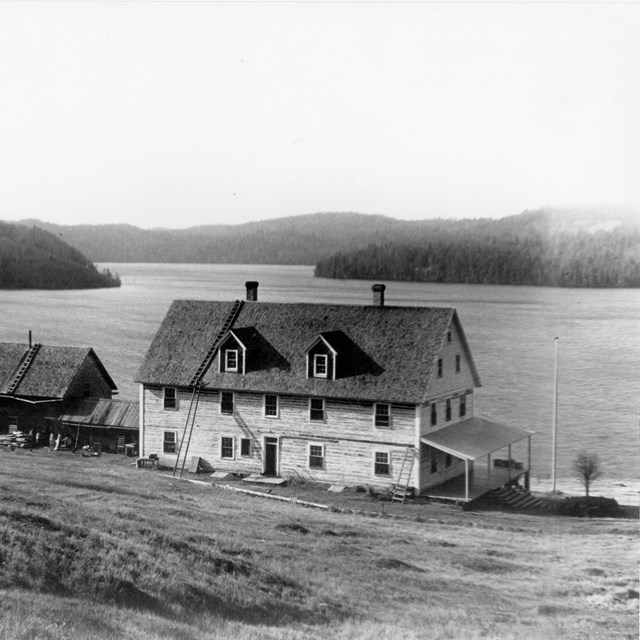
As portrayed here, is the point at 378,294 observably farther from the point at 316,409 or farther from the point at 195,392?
the point at 195,392

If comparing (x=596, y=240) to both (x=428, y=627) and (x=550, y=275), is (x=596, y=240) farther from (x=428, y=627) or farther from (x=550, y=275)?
(x=428, y=627)

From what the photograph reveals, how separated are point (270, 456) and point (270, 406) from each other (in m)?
2.18

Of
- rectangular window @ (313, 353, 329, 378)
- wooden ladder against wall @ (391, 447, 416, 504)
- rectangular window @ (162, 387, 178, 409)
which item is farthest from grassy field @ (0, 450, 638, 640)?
rectangular window @ (162, 387, 178, 409)

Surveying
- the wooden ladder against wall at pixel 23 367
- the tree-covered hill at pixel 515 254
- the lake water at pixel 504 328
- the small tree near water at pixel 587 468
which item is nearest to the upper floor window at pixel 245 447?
the lake water at pixel 504 328

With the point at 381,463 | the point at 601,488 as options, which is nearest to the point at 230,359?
the point at 381,463

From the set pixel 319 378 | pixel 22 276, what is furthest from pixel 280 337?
pixel 22 276

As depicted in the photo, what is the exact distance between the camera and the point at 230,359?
37312 mm

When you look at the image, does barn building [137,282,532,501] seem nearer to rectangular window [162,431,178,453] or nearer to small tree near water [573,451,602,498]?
rectangular window [162,431,178,453]

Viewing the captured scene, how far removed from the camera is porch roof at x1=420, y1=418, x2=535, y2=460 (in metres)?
33.4

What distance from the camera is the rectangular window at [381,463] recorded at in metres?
33.8

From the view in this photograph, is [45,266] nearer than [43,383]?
No

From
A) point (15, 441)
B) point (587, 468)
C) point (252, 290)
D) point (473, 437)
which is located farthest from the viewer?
point (15, 441)

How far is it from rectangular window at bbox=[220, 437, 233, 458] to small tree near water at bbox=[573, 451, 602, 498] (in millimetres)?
15411

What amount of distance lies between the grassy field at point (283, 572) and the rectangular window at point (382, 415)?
17.7 ft
